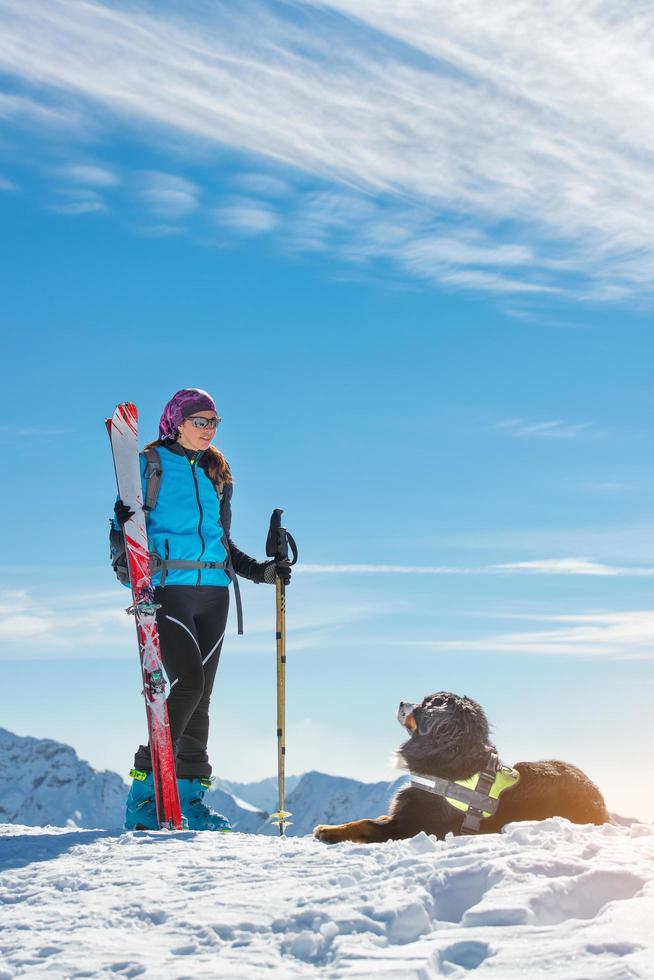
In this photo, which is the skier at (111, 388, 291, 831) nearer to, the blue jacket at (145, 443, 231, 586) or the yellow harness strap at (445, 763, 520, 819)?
the blue jacket at (145, 443, 231, 586)

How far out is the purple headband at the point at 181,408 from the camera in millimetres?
8500

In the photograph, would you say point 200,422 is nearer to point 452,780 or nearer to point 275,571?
point 275,571

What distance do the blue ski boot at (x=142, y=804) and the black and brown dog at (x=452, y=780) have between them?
6.68 feet

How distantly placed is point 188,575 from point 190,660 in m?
0.72

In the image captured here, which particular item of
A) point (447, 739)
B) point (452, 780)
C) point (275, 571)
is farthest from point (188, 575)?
point (452, 780)

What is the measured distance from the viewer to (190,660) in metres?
8.12

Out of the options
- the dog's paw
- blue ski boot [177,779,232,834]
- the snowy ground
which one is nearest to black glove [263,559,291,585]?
blue ski boot [177,779,232,834]

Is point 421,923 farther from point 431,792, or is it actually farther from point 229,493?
point 229,493

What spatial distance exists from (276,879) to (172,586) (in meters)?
3.41

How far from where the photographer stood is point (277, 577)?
9047 millimetres

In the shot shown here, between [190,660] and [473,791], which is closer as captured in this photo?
[473,791]

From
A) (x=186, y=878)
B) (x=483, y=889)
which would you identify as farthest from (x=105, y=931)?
(x=483, y=889)

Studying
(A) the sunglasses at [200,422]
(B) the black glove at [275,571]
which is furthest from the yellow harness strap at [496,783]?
(A) the sunglasses at [200,422]

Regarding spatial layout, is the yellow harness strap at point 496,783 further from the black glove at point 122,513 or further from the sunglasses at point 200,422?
the sunglasses at point 200,422
